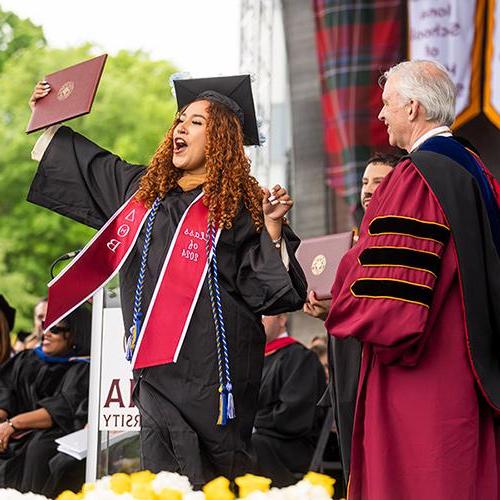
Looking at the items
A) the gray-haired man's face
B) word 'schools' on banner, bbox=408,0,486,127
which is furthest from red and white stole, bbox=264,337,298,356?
word 'schools' on banner, bbox=408,0,486,127

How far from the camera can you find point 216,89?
195 inches

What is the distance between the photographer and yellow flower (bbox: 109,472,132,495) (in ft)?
7.41

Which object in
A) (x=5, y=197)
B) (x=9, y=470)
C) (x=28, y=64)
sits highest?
(x=28, y=64)

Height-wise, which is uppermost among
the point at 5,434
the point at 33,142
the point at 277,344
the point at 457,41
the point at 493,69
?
the point at 33,142

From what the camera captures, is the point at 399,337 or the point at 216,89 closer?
the point at 399,337

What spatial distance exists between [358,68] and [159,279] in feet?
28.3

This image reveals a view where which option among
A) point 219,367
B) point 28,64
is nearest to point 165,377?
point 219,367

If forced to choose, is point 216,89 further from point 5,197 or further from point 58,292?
point 5,197

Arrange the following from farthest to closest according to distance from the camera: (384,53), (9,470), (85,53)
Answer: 1. (85,53)
2. (384,53)
3. (9,470)

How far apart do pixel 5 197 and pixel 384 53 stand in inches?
594

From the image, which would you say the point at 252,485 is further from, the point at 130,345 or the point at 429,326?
the point at 130,345

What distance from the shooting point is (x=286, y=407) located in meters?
7.53

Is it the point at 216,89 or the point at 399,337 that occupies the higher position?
the point at 216,89

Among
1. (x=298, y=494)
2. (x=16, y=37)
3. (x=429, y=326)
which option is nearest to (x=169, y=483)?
(x=298, y=494)
